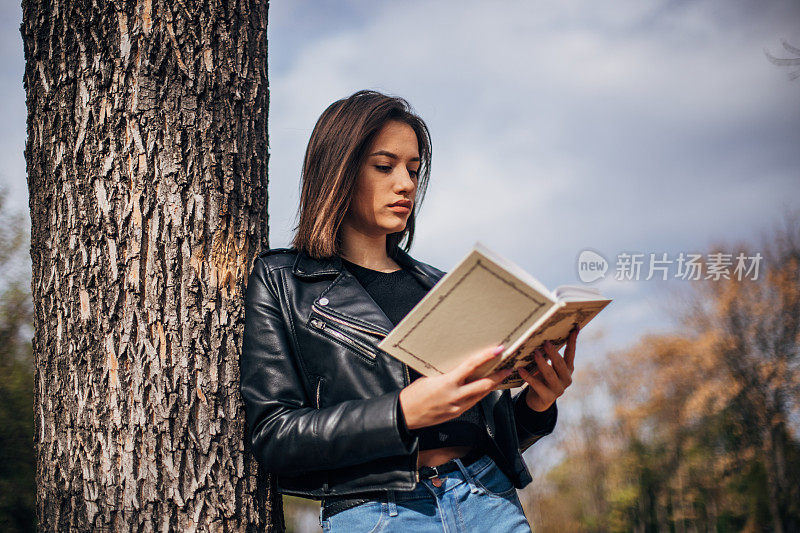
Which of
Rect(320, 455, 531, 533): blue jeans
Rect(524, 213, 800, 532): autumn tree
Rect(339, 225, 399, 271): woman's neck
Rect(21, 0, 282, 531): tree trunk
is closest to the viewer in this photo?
Rect(320, 455, 531, 533): blue jeans

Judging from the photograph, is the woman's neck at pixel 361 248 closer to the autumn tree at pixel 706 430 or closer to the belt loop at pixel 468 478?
the belt loop at pixel 468 478

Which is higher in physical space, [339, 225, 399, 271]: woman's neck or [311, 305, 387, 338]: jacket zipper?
[339, 225, 399, 271]: woman's neck

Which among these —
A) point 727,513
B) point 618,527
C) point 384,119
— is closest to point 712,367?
point 727,513

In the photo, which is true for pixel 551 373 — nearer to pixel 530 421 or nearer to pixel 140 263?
pixel 530 421

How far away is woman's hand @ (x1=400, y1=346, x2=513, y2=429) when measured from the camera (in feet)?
5.17

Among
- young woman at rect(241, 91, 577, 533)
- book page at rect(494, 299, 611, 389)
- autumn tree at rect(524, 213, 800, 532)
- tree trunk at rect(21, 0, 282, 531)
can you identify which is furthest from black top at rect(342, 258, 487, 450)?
autumn tree at rect(524, 213, 800, 532)

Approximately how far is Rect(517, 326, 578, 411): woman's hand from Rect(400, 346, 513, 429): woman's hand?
21 centimetres

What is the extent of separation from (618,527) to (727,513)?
777 cm

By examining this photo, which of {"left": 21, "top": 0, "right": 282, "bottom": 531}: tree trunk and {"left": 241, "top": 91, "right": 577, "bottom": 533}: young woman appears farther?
{"left": 21, "top": 0, "right": 282, "bottom": 531}: tree trunk

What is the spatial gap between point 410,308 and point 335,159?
2.06ft

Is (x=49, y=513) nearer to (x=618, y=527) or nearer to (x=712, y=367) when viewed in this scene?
(x=712, y=367)

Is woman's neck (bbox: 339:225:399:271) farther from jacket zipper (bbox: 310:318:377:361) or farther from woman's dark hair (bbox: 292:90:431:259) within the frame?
jacket zipper (bbox: 310:318:377:361)

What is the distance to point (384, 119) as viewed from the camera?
240cm

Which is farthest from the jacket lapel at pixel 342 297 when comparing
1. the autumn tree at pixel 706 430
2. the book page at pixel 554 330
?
the autumn tree at pixel 706 430
